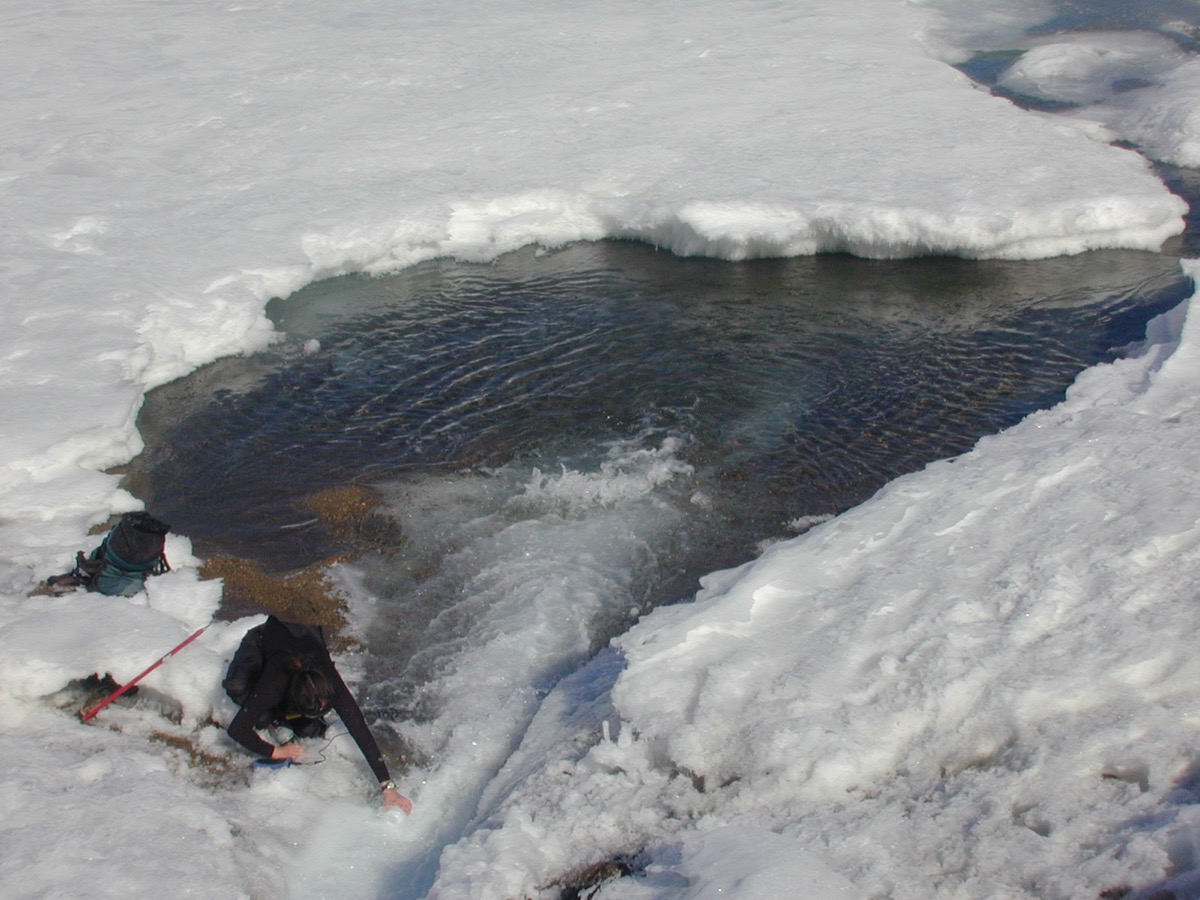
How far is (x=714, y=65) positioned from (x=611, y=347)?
8.35 metres

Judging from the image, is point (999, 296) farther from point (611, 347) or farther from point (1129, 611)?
point (1129, 611)

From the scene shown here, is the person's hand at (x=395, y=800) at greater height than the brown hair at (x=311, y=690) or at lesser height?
lesser

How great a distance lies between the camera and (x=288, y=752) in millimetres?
5945

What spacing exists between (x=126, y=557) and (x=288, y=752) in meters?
1.98

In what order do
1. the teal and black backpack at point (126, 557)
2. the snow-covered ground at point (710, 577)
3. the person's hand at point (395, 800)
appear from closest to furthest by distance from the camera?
the snow-covered ground at point (710, 577), the person's hand at point (395, 800), the teal and black backpack at point (126, 557)

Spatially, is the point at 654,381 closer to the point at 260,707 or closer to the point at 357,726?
the point at 357,726

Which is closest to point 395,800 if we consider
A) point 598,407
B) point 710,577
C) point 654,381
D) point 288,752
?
point 288,752

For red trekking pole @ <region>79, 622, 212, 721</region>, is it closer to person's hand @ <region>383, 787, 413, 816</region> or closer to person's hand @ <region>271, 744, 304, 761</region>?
person's hand @ <region>271, 744, 304, 761</region>

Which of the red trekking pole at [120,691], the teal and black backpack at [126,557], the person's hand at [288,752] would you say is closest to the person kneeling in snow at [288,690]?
the person's hand at [288,752]

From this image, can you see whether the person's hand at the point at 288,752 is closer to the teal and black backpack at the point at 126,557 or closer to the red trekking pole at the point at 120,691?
the red trekking pole at the point at 120,691

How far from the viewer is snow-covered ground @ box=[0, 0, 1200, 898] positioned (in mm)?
4945

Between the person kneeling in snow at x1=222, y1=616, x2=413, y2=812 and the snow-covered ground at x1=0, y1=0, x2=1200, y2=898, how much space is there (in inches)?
11.9

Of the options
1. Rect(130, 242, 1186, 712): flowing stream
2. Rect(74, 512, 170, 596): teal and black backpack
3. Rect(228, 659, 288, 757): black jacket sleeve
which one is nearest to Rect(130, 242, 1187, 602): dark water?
Rect(130, 242, 1186, 712): flowing stream

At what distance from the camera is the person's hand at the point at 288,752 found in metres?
5.91
